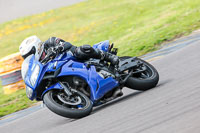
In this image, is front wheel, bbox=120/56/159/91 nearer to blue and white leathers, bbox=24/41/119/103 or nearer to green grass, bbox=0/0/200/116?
blue and white leathers, bbox=24/41/119/103

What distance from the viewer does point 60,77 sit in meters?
6.29

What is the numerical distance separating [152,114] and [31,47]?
7.65 feet

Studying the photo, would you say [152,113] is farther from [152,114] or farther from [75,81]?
[75,81]

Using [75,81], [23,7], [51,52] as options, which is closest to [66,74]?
[75,81]

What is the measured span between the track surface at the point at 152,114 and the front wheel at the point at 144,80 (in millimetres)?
120

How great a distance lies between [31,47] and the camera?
636 centimetres

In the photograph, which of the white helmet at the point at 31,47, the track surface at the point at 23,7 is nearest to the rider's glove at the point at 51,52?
the white helmet at the point at 31,47

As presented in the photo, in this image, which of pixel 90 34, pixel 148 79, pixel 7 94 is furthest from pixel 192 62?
pixel 90 34

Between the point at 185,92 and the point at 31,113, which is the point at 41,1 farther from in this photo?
the point at 185,92

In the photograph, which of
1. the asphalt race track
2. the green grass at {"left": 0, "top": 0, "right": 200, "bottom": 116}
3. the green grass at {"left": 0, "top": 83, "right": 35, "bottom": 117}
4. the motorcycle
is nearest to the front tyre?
the motorcycle

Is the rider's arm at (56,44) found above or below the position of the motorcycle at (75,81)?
above

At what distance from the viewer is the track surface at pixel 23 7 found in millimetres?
22328

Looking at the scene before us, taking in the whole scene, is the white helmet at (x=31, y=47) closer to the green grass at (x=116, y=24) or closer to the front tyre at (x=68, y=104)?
the front tyre at (x=68, y=104)

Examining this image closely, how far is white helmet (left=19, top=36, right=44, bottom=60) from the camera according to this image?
634cm
